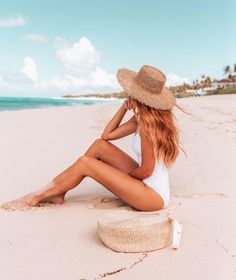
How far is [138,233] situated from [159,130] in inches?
35.5

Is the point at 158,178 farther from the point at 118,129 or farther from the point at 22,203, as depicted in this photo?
the point at 22,203

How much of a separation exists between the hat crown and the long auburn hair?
15cm

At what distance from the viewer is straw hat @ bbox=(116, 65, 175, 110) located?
2975mm

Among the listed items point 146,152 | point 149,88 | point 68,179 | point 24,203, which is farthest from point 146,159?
point 24,203

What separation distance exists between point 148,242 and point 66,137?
16.3 feet

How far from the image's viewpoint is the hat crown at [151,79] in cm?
304

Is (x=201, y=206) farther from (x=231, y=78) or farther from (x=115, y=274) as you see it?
(x=231, y=78)

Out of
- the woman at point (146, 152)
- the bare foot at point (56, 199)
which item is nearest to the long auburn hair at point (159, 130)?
the woman at point (146, 152)

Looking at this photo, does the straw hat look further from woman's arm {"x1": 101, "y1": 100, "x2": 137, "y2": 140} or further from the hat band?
woman's arm {"x1": 101, "y1": 100, "x2": 137, "y2": 140}

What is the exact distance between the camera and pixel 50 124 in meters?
9.16

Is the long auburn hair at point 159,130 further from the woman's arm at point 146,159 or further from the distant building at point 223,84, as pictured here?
the distant building at point 223,84

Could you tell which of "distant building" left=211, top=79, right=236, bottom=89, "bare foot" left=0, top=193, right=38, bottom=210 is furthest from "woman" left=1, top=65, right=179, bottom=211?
"distant building" left=211, top=79, right=236, bottom=89

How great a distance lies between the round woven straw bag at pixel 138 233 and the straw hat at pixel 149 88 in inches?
36.1

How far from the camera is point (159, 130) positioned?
2.99 metres
